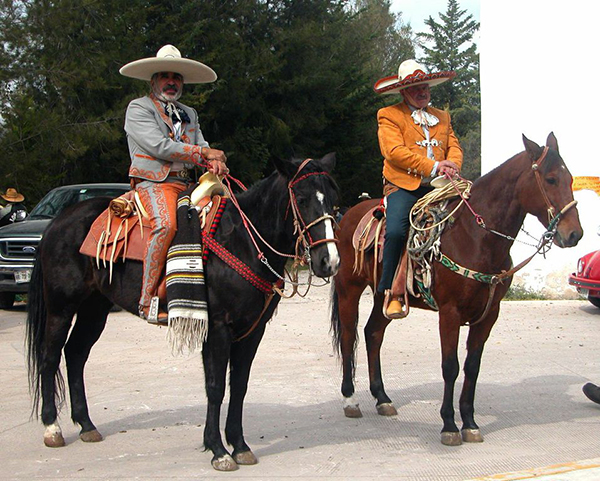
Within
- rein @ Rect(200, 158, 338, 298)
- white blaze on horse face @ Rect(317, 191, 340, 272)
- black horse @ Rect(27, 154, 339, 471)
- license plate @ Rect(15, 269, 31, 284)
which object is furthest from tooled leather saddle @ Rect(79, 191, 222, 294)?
license plate @ Rect(15, 269, 31, 284)

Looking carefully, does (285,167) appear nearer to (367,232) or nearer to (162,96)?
(162,96)

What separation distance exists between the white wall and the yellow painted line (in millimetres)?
9103

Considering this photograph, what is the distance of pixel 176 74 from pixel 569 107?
981 cm

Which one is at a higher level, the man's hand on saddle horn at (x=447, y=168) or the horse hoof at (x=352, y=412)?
the man's hand on saddle horn at (x=447, y=168)

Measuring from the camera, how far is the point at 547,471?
4.64m

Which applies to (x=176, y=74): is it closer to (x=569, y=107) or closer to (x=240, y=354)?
(x=240, y=354)

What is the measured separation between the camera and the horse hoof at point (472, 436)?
18.4 feet

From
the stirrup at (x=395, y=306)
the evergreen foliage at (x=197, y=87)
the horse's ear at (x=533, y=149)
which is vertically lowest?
the stirrup at (x=395, y=306)

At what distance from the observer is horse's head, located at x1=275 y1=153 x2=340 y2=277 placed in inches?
181

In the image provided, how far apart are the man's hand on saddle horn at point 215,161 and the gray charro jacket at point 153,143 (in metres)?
0.07

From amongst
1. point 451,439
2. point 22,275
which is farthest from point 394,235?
point 22,275

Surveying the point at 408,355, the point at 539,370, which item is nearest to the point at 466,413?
the point at 539,370

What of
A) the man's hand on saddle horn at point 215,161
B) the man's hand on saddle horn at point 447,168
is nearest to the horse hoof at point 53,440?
the man's hand on saddle horn at point 215,161

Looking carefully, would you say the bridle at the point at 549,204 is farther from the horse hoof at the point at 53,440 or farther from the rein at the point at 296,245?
the horse hoof at the point at 53,440
